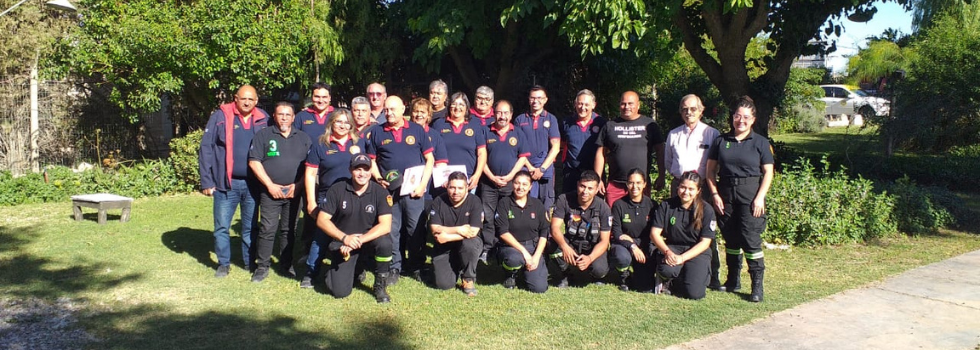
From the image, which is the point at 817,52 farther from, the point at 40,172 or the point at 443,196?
the point at 40,172

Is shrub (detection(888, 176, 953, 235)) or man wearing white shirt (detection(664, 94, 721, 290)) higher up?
man wearing white shirt (detection(664, 94, 721, 290))

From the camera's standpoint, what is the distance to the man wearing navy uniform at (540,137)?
6.42 metres

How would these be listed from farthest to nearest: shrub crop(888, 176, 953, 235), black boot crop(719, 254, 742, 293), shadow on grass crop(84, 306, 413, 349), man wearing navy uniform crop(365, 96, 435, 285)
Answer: shrub crop(888, 176, 953, 235) < man wearing navy uniform crop(365, 96, 435, 285) < black boot crop(719, 254, 742, 293) < shadow on grass crop(84, 306, 413, 349)

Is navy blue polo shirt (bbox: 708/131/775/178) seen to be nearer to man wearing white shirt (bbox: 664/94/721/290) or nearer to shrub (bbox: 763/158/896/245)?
man wearing white shirt (bbox: 664/94/721/290)

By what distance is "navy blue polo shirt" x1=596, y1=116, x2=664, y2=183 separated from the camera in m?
6.08

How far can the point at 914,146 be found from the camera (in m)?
14.1

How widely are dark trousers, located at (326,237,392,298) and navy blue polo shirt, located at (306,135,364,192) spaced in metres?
0.60

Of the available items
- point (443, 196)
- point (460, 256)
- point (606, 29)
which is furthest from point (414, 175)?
point (606, 29)

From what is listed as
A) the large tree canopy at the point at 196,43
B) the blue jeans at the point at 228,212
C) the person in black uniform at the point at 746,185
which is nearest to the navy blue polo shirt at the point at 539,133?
the person in black uniform at the point at 746,185

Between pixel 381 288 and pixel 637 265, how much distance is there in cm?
196

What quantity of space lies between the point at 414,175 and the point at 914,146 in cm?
1193

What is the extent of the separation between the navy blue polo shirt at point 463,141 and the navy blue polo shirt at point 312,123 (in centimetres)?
94

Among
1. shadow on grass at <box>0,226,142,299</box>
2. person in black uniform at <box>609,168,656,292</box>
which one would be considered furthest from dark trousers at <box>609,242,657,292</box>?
shadow on grass at <box>0,226,142,299</box>

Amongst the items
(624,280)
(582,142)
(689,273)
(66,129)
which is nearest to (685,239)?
(689,273)
